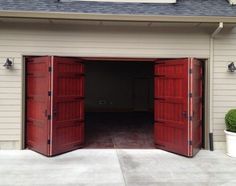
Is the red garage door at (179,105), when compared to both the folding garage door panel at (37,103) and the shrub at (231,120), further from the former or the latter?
the folding garage door panel at (37,103)

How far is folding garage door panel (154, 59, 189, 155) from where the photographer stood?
6.76 meters

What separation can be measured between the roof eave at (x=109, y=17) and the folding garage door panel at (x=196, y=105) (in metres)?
0.96

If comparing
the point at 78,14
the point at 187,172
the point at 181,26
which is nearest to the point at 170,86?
the point at 181,26

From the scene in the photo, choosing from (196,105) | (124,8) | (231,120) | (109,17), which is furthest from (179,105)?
(124,8)

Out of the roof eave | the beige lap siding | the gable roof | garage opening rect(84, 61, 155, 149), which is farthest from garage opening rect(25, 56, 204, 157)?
garage opening rect(84, 61, 155, 149)

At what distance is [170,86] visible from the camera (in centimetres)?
707

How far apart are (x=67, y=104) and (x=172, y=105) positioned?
8.19 feet

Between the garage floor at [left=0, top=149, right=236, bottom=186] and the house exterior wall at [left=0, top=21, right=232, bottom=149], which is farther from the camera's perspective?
the house exterior wall at [left=0, top=21, right=232, bottom=149]

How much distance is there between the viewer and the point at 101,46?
7273 mm

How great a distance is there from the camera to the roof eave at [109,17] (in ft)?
20.9

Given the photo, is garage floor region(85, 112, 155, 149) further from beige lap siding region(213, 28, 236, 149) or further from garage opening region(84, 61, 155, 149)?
garage opening region(84, 61, 155, 149)

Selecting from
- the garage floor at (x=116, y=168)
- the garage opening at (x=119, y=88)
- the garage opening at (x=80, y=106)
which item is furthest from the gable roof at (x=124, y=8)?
the garage opening at (x=119, y=88)

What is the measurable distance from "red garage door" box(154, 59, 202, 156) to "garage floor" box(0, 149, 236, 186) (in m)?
0.35

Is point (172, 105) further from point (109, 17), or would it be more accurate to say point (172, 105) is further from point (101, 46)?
point (109, 17)
